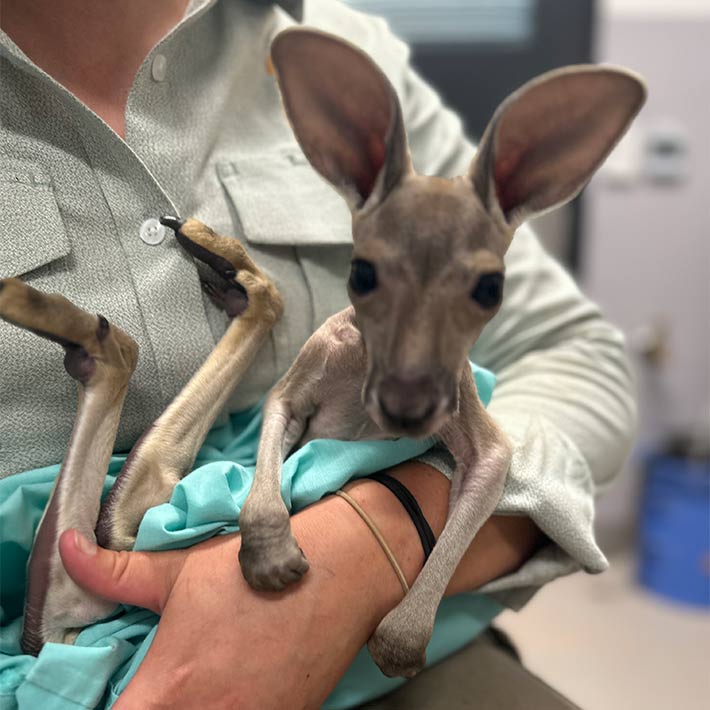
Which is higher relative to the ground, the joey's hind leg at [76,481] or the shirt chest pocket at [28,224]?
the shirt chest pocket at [28,224]

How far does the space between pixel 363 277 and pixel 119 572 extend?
1.21ft

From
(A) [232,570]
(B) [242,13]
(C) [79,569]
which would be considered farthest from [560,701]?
(B) [242,13]

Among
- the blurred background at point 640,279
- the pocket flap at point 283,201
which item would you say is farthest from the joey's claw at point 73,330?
the blurred background at point 640,279

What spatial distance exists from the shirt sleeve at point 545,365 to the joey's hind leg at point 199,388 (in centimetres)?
31

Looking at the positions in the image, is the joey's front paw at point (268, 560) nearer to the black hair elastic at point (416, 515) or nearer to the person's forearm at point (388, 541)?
the person's forearm at point (388, 541)

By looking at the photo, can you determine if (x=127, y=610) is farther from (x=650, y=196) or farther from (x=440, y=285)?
(x=650, y=196)

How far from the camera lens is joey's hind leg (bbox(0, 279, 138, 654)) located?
82 centimetres

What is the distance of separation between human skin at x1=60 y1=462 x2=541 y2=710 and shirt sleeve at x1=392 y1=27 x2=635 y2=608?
0.20 metres

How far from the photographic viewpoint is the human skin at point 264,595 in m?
0.75

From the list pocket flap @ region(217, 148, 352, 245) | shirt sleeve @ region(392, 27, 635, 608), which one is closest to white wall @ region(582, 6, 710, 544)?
shirt sleeve @ region(392, 27, 635, 608)

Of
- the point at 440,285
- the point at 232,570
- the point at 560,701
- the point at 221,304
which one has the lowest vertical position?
the point at 560,701

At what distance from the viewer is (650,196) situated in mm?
2590

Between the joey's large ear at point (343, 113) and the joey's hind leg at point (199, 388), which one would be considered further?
the joey's hind leg at point (199, 388)

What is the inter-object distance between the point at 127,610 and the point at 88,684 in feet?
0.29
